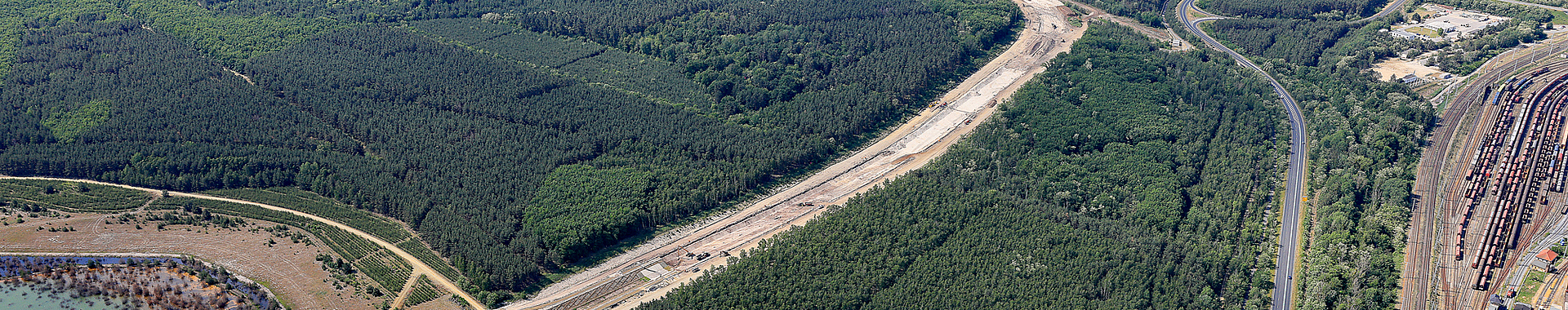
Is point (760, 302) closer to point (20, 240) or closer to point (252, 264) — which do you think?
point (252, 264)

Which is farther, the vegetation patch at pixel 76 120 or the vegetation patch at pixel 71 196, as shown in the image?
the vegetation patch at pixel 76 120

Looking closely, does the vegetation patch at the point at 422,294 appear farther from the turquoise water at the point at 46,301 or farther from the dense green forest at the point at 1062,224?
the turquoise water at the point at 46,301

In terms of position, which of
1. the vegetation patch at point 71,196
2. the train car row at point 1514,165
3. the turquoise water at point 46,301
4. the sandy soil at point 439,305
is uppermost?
the train car row at point 1514,165

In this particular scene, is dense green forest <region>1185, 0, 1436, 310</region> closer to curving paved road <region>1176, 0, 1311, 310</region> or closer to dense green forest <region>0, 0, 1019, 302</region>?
curving paved road <region>1176, 0, 1311, 310</region>

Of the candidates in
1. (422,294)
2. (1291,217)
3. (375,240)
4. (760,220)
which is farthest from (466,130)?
(1291,217)

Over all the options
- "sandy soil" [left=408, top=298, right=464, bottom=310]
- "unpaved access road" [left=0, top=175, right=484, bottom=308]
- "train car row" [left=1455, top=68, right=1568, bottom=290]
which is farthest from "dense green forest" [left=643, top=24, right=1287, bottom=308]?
"unpaved access road" [left=0, top=175, right=484, bottom=308]

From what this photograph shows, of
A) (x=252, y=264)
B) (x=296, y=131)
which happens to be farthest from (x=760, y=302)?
(x=296, y=131)

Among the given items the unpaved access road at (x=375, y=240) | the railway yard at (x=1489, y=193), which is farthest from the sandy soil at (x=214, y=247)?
the railway yard at (x=1489, y=193)
